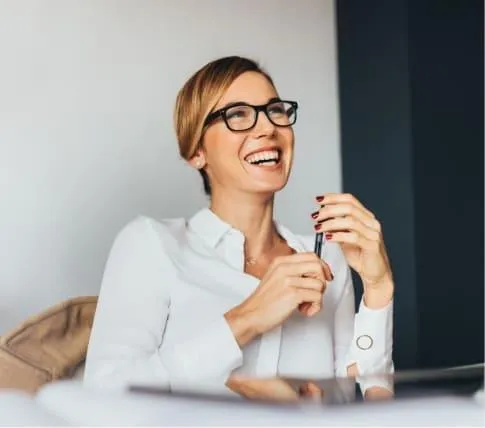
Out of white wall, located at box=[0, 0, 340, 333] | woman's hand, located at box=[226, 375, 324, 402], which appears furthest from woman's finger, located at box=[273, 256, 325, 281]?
white wall, located at box=[0, 0, 340, 333]

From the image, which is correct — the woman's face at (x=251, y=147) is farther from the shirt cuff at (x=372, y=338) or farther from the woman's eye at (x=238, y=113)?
the shirt cuff at (x=372, y=338)

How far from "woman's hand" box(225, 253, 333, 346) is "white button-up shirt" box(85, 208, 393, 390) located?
26mm

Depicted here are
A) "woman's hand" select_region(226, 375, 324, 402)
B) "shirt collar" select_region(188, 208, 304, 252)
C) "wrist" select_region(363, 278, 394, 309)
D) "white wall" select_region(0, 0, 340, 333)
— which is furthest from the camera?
"white wall" select_region(0, 0, 340, 333)

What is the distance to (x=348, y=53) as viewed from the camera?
2377 mm

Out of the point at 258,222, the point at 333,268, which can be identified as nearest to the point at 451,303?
the point at 333,268

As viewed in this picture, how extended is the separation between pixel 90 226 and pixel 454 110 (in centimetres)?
113

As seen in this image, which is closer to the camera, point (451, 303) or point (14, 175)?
point (14, 175)

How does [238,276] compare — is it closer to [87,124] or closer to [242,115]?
[242,115]

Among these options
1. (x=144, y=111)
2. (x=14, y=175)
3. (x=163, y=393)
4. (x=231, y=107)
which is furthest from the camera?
(x=144, y=111)

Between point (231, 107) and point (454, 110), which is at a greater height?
point (454, 110)

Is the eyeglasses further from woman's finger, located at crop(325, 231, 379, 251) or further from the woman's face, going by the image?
woman's finger, located at crop(325, 231, 379, 251)

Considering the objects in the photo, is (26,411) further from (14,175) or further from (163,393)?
(14,175)

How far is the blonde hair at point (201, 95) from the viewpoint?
50.9 inches

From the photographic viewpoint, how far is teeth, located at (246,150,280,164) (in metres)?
1.27
